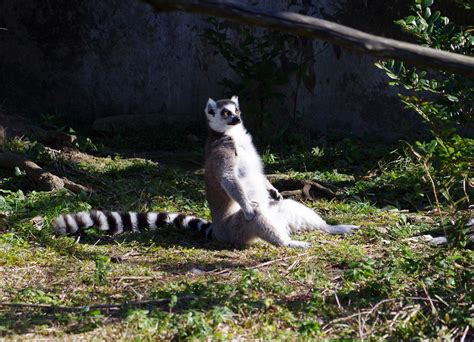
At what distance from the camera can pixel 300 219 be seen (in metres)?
6.96

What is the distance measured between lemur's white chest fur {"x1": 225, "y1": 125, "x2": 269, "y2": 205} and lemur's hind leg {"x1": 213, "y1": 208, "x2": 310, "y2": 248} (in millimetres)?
211

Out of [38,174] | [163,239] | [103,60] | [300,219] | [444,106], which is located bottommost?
[163,239]

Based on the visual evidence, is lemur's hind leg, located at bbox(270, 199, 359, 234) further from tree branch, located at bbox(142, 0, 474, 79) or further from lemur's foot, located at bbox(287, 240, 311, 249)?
tree branch, located at bbox(142, 0, 474, 79)

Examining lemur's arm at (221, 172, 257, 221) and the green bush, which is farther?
lemur's arm at (221, 172, 257, 221)

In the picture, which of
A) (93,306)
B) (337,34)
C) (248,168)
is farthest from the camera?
(248,168)

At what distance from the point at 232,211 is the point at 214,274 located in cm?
115

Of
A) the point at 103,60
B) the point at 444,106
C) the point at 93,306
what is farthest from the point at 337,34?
the point at 103,60

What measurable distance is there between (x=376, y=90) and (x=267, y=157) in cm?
180

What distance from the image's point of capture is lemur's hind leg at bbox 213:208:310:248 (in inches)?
255

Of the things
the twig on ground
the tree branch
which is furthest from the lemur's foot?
the tree branch

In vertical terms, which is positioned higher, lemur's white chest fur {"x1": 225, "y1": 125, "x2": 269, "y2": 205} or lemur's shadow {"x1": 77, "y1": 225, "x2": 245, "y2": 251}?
lemur's white chest fur {"x1": 225, "y1": 125, "x2": 269, "y2": 205}

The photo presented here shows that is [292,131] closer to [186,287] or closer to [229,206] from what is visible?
[229,206]

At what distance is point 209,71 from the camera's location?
1102cm

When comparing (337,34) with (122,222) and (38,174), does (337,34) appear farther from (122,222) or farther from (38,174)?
(38,174)
